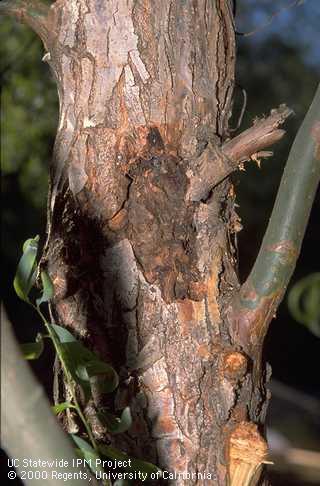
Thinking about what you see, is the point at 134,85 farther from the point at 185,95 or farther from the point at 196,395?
the point at 196,395

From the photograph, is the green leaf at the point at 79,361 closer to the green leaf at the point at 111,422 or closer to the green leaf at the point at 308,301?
the green leaf at the point at 111,422

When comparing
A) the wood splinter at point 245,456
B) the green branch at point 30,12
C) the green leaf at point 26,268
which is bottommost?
the wood splinter at point 245,456

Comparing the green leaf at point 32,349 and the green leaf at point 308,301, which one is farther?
the green leaf at point 308,301

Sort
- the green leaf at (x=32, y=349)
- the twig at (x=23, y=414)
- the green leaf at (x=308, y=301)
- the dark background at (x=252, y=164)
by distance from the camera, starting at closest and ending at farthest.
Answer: the twig at (x=23, y=414) → the green leaf at (x=32, y=349) → the green leaf at (x=308, y=301) → the dark background at (x=252, y=164)

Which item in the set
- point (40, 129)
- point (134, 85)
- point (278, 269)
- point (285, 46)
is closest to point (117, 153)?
point (134, 85)

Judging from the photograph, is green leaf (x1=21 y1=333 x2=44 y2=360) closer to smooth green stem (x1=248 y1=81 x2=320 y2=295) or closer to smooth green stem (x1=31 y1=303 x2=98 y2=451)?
smooth green stem (x1=31 y1=303 x2=98 y2=451)

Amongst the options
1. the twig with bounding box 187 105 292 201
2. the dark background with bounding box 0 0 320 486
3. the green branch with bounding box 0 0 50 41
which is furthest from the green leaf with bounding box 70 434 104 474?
the dark background with bounding box 0 0 320 486

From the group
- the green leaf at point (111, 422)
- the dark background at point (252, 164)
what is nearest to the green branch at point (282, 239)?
the green leaf at point (111, 422)

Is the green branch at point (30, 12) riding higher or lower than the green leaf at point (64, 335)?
higher
